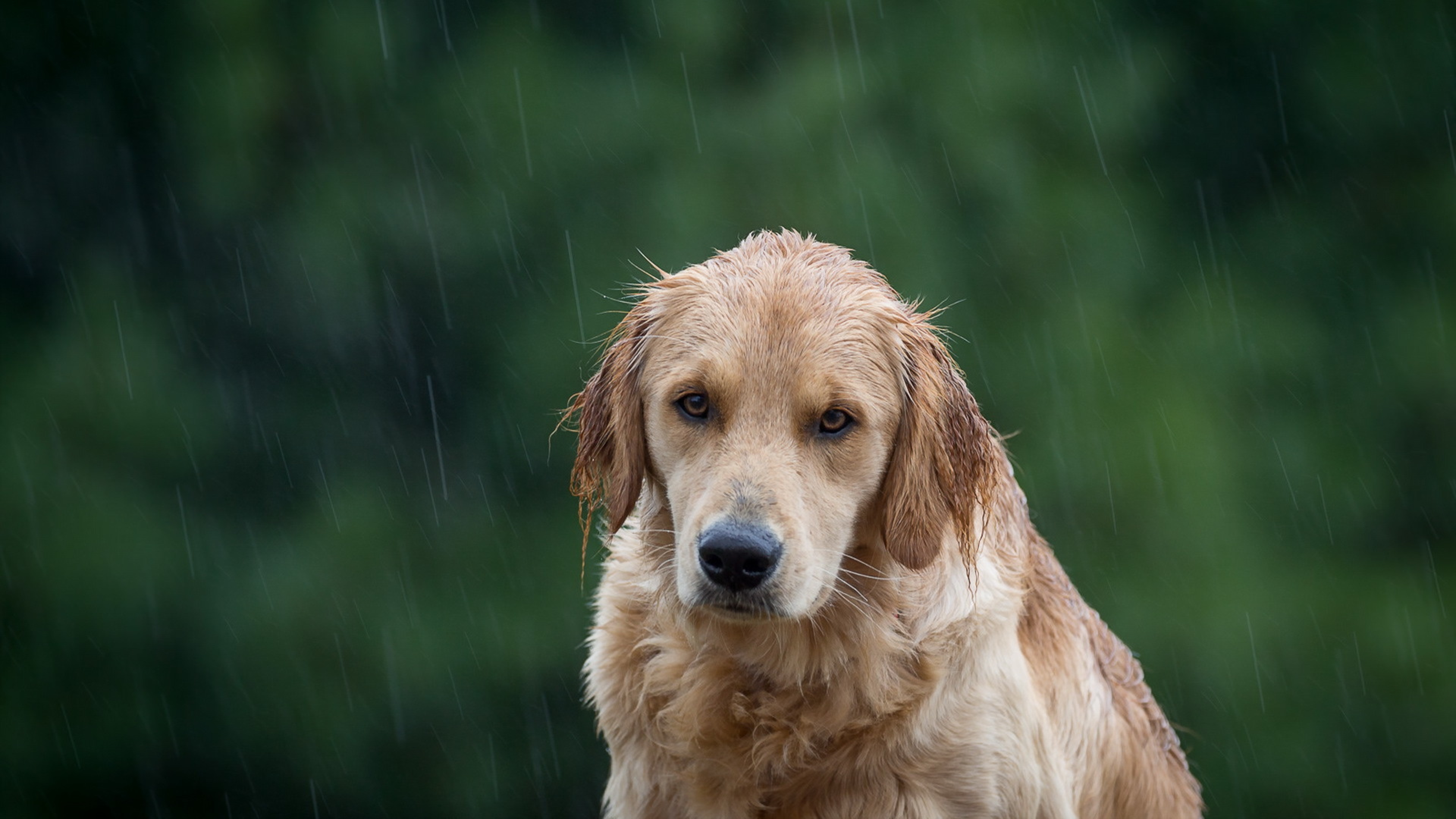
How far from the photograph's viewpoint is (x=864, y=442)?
121 inches

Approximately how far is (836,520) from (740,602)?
1.16ft

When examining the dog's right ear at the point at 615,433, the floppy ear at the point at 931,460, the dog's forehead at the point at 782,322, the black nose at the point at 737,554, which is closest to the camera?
the black nose at the point at 737,554

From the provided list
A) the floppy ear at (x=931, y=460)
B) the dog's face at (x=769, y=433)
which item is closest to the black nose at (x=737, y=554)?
the dog's face at (x=769, y=433)

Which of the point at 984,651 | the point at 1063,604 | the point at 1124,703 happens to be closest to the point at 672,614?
the point at 984,651

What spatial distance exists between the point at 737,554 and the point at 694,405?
1.57 feet

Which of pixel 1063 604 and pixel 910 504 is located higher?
pixel 910 504

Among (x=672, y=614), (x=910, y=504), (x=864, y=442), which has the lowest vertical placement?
(x=672, y=614)

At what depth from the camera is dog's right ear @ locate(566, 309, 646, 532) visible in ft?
10.8

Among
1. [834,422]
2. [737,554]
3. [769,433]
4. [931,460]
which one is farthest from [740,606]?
[931,460]

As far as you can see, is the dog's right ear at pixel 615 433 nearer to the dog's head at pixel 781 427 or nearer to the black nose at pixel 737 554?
the dog's head at pixel 781 427

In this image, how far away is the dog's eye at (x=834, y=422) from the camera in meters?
3.01

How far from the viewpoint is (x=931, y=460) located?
10.5 feet

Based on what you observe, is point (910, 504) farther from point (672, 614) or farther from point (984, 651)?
point (672, 614)

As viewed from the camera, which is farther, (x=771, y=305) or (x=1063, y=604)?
(x=1063, y=604)
